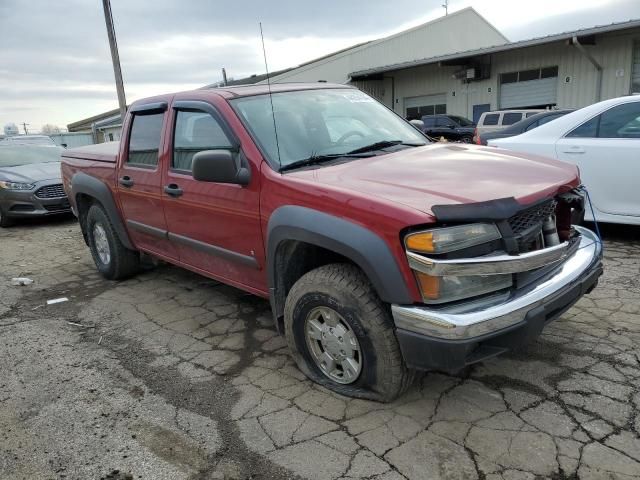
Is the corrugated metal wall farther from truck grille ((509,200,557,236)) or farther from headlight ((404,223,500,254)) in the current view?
headlight ((404,223,500,254))

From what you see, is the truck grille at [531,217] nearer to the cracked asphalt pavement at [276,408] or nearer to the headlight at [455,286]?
the headlight at [455,286]

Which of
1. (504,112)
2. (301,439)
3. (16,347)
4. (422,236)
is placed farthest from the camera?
(504,112)

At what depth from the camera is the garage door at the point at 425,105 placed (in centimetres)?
2267

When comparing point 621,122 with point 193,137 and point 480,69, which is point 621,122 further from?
point 480,69

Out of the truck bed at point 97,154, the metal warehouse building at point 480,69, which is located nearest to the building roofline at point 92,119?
the metal warehouse building at point 480,69

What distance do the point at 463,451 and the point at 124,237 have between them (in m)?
3.80

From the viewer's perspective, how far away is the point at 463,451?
247 cm

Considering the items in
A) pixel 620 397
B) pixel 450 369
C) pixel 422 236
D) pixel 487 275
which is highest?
pixel 422 236

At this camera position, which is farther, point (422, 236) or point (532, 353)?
point (532, 353)

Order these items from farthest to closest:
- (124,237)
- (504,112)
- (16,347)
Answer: (504,112) < (124,237) < (16,347)

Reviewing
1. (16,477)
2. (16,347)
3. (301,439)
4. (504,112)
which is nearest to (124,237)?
(16,347)

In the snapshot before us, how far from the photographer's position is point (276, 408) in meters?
2.94

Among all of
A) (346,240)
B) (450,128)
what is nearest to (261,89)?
(346,240)

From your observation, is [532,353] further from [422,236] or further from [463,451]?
[422,236]
